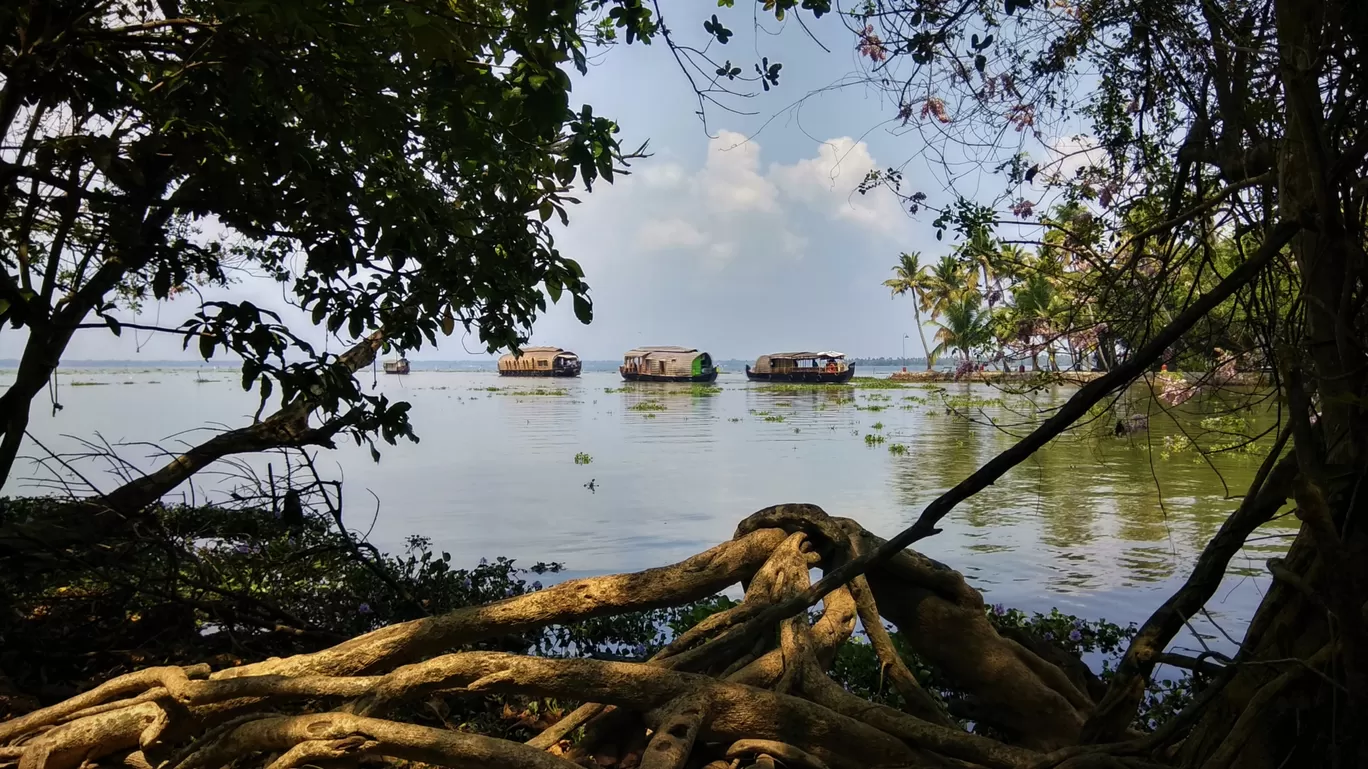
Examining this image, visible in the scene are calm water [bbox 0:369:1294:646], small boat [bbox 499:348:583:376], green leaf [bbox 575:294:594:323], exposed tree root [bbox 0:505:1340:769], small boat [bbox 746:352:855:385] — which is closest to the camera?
exposed tree root [bbox 0:505:1340:769]

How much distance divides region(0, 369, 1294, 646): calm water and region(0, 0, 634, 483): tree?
1.23m

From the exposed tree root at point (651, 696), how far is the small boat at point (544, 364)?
43.5 meters

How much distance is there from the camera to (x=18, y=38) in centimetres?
326

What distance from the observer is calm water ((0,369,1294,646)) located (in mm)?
6172

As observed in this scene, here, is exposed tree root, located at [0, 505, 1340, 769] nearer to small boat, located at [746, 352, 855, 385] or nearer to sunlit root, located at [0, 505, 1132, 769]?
sunlit root, located at [0, 505, 1132, 769]

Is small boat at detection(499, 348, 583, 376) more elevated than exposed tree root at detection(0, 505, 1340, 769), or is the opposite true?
small boat at detection(499, 348, 583, 376)

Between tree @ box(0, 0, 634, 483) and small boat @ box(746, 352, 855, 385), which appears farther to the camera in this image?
small boat @ box(746, 352, 855, 385)

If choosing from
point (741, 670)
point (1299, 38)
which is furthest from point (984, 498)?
Answer: point (1299, 38)

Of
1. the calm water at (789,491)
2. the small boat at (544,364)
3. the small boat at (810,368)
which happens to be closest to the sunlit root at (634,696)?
the calm water at (789,491)

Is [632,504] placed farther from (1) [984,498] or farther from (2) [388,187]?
(2) [388,187]

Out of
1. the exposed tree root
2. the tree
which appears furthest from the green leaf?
the exposed tree root

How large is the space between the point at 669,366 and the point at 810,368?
7.25 metres

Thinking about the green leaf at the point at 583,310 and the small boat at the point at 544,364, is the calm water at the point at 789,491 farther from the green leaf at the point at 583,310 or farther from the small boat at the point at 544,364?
the small boat at the point at 544,364

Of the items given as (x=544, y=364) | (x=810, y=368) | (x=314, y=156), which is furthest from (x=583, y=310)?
(x=544, y=364)
